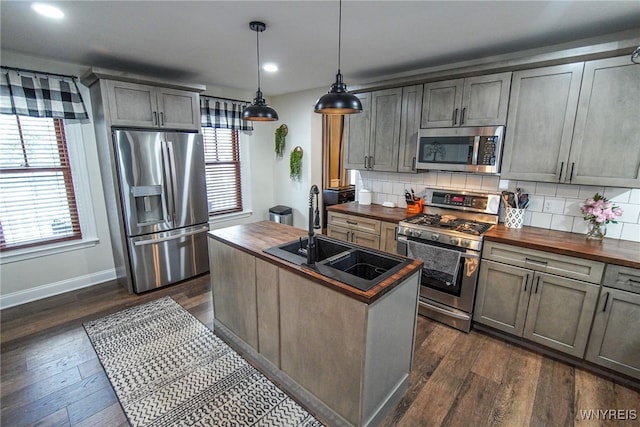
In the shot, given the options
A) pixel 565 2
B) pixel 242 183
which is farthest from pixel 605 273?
pixel 242 183

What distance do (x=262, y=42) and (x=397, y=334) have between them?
97.9 inches

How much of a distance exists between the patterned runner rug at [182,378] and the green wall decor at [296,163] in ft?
9.12

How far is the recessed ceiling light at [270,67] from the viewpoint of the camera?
10.3ft

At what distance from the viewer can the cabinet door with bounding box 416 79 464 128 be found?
2.75 meters

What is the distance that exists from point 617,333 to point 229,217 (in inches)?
178

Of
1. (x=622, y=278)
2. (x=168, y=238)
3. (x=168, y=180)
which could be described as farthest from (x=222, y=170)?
(x=622, y=278)

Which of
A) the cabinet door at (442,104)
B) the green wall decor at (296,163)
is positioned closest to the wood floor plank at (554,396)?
the cabinet door at (442,104)

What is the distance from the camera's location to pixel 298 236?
2393 millimetres

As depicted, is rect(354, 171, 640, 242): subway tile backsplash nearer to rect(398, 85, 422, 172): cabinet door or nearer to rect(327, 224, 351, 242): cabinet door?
rect(398, 85, 422, 172): cabinet door

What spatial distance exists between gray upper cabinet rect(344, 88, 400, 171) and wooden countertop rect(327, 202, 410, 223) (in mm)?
483

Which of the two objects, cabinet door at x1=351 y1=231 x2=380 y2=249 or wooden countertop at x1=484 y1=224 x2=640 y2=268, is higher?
wooden countertop at x1=484 y1=224 x2=640 y2=268

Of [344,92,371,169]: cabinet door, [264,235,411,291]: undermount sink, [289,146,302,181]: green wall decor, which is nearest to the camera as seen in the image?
[264,235,411,291]: undermount sink

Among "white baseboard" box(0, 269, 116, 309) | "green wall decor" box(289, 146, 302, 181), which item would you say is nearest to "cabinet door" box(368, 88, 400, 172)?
"green wall decor" box(289, 146, 302, 181)

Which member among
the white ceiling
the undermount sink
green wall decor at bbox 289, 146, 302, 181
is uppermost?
the white ceiling
